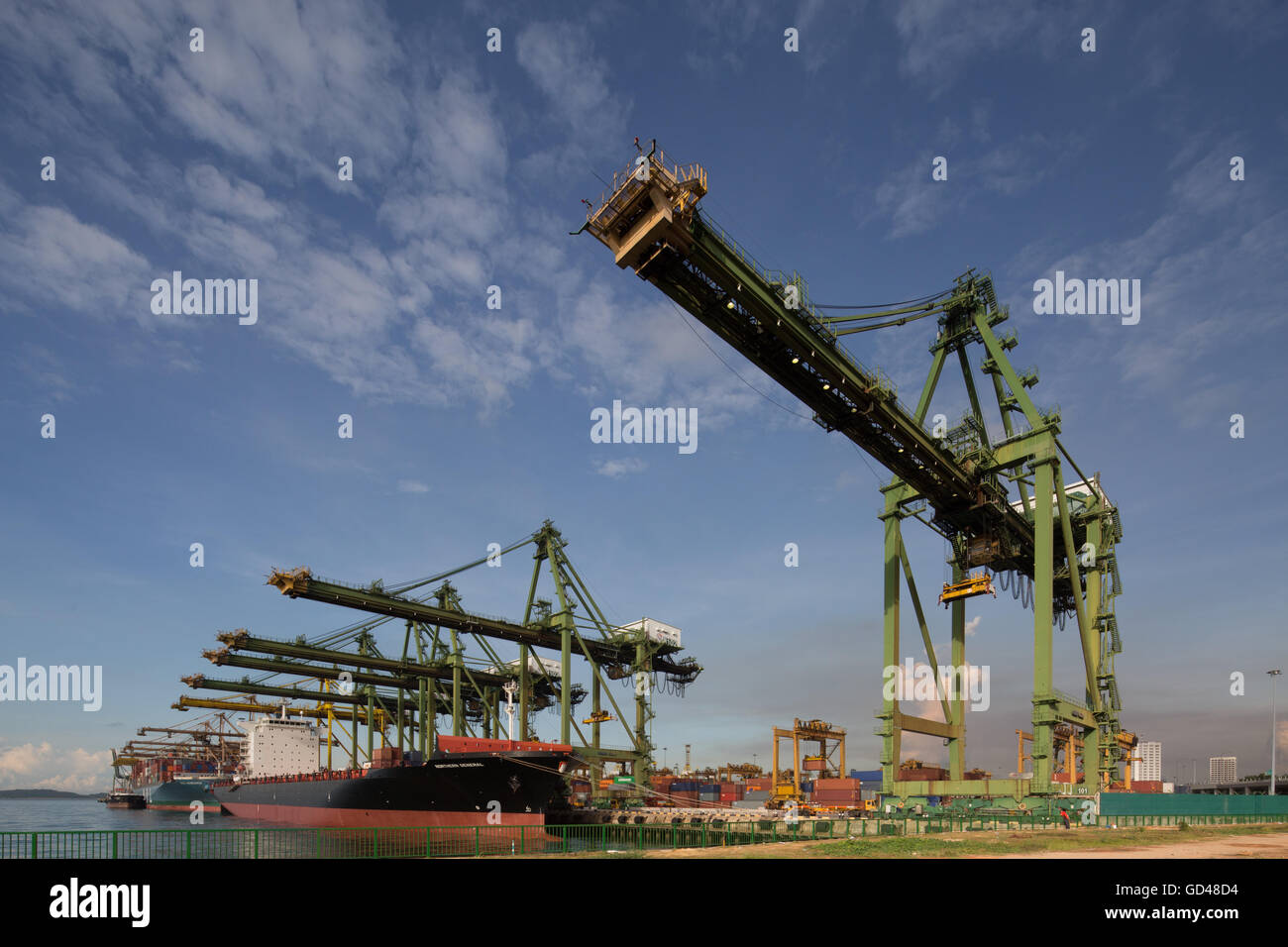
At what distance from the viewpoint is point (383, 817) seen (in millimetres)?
44031

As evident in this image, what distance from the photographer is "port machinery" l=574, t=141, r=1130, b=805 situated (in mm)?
24281

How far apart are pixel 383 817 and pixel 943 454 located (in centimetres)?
3643

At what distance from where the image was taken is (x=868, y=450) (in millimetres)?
33812

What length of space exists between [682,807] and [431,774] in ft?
76.5

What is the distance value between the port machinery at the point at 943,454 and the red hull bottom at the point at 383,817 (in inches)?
757

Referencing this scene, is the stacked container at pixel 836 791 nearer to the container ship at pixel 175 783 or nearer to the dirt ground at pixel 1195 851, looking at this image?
the dirt ground at pixel 1195 851

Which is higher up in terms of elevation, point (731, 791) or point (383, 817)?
point (383, 817)

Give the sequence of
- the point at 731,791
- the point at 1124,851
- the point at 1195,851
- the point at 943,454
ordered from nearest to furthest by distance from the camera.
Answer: the point at 1195,851 → the point at 1124,851 → the point at 943,454 → the point at 731,791

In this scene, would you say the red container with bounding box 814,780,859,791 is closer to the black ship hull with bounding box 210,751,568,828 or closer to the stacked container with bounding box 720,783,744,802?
the stacked container with bounding box 720,783,744,802

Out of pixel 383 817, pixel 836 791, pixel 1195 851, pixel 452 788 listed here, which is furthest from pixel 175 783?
pixel 1195 851

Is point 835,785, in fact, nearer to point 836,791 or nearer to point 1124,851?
point 836,791

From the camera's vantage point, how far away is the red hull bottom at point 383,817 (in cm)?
4038

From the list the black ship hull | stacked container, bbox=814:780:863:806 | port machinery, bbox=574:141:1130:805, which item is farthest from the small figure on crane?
stacked container, bbox=814:780:863:806
